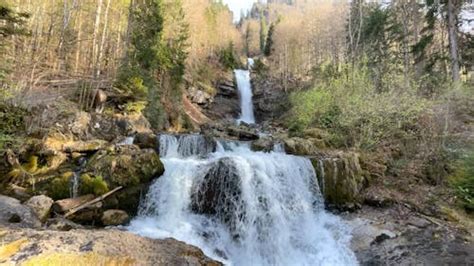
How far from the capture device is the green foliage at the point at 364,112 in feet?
39.8

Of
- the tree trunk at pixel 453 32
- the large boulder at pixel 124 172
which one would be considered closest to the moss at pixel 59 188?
the large boulder at pixel 124 172

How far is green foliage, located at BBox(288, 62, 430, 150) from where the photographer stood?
1214cm

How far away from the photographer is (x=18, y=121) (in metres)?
9.51

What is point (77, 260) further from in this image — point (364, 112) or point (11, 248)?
point (364, 112)

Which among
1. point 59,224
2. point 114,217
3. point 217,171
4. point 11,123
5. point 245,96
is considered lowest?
point 114,217

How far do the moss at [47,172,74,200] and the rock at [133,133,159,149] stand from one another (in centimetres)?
337

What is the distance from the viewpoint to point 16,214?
6.25m

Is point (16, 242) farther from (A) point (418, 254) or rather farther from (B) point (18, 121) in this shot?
(A) point (418, 254)

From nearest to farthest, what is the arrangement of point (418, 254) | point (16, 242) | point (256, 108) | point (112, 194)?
point (16, 242)
point (418, 254)
point (112, 194)
point (256, 108)

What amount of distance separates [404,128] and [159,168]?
9.84m

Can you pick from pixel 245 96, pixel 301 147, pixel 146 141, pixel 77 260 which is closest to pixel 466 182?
pixel 301 147

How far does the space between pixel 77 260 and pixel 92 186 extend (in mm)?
4708

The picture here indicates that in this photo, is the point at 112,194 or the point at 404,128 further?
the point at 404,128

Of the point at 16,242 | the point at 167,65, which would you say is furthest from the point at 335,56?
the point at 16,242
